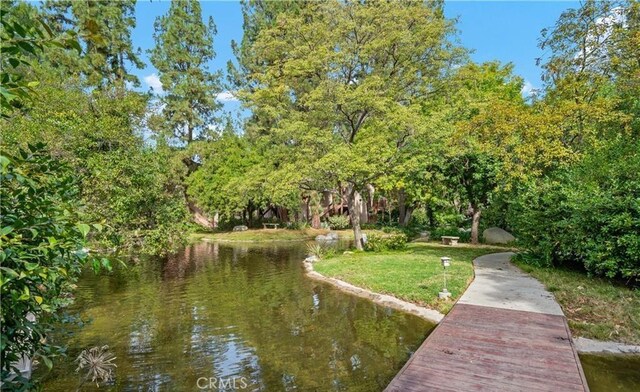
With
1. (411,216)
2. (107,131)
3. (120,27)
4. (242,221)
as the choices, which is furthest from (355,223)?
(120,27)

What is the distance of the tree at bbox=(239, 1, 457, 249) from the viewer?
611 inches

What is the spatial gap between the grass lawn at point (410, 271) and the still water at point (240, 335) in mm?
875

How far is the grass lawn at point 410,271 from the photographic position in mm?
9438

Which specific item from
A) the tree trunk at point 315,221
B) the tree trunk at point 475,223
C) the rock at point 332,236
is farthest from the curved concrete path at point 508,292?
the tree trunk at point 315,221

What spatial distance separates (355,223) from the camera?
17297 mm

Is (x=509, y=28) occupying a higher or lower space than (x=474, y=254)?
higher

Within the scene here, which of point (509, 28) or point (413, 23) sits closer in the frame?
point (509, 28)

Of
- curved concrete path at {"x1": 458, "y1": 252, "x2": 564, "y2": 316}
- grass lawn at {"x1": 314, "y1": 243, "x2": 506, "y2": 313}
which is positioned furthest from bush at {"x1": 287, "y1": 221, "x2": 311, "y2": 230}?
curved concrete path at {"x1": 458, "y1": 252, "x2": 564, "y2": 316}

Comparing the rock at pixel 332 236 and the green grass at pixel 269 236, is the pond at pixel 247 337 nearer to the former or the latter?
the rock at pixel 332 236

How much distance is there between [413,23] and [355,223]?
10.5 meters

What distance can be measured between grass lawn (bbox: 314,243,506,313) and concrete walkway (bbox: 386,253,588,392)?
1.05m

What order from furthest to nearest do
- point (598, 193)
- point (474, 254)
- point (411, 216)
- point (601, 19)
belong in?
point (411, 216)
point (474, 254)
point (601, 19)
point (598, 193)

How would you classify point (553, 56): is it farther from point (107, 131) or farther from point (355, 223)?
point (107, 131)

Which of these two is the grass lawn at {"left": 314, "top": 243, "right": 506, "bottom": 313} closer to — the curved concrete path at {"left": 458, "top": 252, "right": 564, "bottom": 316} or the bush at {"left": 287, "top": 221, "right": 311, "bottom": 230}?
the curved concrete path at {"left": 458, "top": 252, "right": 564, "bottom": 316}
